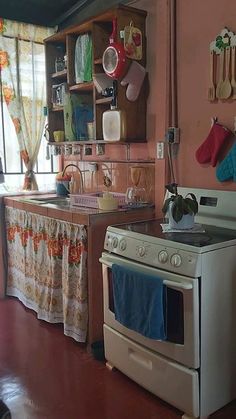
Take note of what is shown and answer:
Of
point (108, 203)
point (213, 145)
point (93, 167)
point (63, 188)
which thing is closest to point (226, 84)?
point (213, 145)

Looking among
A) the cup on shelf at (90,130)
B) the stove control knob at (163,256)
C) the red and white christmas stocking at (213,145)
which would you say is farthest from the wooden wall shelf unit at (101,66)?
the stove control knob at (163,256)

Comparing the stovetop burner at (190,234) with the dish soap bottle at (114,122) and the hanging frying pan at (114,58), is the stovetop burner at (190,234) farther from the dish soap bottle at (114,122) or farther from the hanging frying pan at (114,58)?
the hanging frying pan at (114,58)

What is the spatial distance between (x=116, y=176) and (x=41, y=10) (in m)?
1.78

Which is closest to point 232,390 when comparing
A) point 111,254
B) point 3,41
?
point 111,254

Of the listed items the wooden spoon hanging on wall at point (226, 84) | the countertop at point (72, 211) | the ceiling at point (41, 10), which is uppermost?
the ceiling at point (41, 10)

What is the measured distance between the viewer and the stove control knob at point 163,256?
1959mm

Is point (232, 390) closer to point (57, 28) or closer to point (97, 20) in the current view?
point (97, 20)

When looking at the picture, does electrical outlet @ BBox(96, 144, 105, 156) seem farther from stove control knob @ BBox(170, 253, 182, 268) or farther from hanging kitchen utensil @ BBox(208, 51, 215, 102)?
stove control knob @ BBox(170, 253, 182, 268)

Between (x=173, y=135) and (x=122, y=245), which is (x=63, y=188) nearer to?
(x=173, y=135)

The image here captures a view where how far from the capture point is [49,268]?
9.83 feet

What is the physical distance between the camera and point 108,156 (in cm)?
339

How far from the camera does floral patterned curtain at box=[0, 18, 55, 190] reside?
3770 mm

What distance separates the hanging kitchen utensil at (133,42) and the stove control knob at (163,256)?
4.98 feet

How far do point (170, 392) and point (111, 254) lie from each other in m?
0.79
